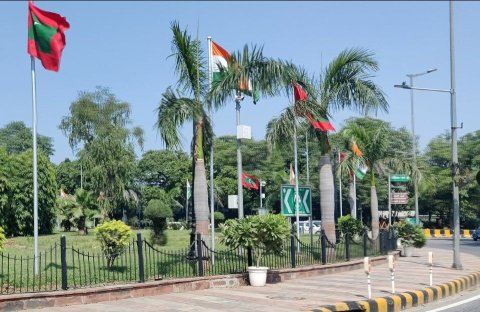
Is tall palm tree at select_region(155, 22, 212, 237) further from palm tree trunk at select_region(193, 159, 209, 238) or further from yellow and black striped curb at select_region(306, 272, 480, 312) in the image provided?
yellow and black striped curb at select_region(306, 272, 480, 312)

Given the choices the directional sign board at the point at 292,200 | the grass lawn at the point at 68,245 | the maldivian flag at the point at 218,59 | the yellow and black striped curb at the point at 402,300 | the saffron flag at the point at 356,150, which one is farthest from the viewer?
the saffron flag at the point at 356,150

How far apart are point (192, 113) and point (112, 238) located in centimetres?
385

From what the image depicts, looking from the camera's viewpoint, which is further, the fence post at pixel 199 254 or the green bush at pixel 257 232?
the green bush at pixel 257 232

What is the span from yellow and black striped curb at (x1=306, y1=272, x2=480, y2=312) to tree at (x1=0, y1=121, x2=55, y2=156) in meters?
70.8

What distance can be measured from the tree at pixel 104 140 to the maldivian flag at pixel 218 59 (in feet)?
90.0

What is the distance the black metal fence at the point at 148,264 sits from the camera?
38.6 feet

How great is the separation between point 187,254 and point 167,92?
4286 millimetres

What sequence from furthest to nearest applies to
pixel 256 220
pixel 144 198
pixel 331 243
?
1. pixel 144 198
2. pixel 331 243
3. pixel 256 220

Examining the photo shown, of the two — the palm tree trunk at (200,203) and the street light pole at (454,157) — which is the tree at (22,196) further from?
the street light pole at (454,157)

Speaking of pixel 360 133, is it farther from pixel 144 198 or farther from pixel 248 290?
pixel 144 198

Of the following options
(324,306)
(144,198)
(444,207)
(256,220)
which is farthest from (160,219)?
(144,198)

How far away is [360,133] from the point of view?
23297 millimetres

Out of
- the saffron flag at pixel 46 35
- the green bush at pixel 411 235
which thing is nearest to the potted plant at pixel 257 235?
the saffron flag at pixel 46 35

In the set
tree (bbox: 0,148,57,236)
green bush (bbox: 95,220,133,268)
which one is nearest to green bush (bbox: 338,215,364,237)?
green bush (bbox: 95,220,133,268)
